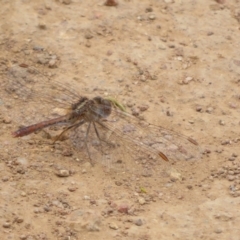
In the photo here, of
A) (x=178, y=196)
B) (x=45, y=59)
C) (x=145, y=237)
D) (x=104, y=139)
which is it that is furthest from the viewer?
(x=45, y=59)

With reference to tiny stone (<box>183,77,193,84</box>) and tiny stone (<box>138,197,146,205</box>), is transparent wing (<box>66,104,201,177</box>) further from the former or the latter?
tiny stone (<box>183,77,193,84</box>)

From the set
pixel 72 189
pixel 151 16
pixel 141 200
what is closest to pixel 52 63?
pixel 151 16

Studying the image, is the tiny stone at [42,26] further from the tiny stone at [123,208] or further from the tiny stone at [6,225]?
the tiny stone at [6,225]

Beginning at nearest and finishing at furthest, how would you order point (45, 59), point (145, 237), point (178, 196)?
point (145, 237) → point (178, 196) → point (45, 59)

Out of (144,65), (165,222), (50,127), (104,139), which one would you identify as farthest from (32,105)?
(165,222)

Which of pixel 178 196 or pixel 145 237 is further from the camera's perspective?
pixel 178 196

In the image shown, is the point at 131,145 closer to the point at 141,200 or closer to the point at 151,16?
the point at 141,200

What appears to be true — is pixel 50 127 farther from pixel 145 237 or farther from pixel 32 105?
pixel 145 237
